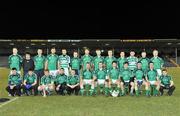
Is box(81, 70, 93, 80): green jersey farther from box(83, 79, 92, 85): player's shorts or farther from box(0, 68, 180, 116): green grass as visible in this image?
box(0, 68, 180, 116): green grass

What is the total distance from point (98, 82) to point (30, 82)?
94.5 inches

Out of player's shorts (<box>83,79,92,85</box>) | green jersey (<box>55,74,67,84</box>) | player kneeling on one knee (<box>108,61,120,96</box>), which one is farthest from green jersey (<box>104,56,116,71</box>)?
green jersey (<box>55,74,67,84</box>)

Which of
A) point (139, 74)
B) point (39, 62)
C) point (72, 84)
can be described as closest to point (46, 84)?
point (72, 84)

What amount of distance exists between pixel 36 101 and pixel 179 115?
15.6 ft

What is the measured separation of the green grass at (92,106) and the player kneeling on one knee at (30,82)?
2.59 feet

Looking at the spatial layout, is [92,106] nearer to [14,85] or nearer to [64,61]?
[14,85]

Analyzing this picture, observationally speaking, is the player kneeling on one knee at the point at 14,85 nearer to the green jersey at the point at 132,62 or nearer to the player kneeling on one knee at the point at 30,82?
the player kneeling on one knee at the point at 30,82

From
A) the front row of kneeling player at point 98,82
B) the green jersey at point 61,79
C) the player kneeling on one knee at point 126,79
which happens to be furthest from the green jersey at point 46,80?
the player kneeling on one knee at point 126,79

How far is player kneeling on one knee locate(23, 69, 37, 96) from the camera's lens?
1489 centimetres

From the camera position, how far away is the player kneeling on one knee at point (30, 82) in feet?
48.9

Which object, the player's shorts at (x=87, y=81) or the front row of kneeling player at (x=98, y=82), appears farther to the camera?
the player's shorts at (x=87, y=81)
